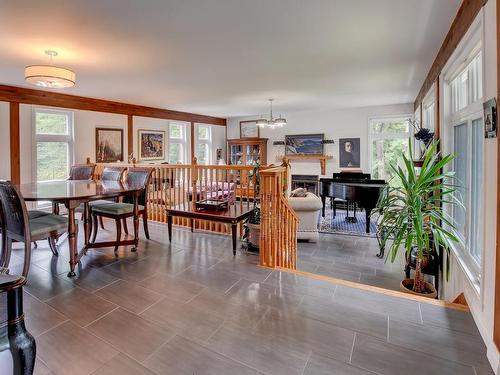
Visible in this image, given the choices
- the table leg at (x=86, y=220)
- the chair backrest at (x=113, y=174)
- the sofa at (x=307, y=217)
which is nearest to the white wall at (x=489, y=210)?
the sofa at (x=307, y=217)

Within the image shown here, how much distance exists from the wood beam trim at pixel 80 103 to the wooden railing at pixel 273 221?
15.9ft

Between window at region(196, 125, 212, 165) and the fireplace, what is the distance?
2.89 meters

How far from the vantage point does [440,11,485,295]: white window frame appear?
6.72 feet

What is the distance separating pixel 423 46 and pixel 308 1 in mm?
1863

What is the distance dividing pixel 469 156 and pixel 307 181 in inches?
234

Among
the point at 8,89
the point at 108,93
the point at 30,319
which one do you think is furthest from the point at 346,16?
the point at 8,89

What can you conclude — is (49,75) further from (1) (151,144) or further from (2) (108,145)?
(1) (151,144)

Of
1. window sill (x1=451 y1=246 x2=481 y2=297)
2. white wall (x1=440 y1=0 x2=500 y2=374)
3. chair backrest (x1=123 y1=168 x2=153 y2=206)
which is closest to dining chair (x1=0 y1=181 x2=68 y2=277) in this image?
chair backrest (x1=123 y1=168 x2=153 y2=206)

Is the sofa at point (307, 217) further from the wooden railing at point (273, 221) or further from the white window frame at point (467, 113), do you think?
the white window frame at point (467, 113)

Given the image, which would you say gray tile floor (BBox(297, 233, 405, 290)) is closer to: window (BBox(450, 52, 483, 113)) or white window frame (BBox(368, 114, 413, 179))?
window (BBox(450, 52, 483, 113))

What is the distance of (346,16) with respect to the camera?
268cm

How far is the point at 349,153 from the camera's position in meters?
7.98

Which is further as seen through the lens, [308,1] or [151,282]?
[151,282]

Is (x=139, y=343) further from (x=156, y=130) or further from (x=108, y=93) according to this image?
(x=156, y=130)
